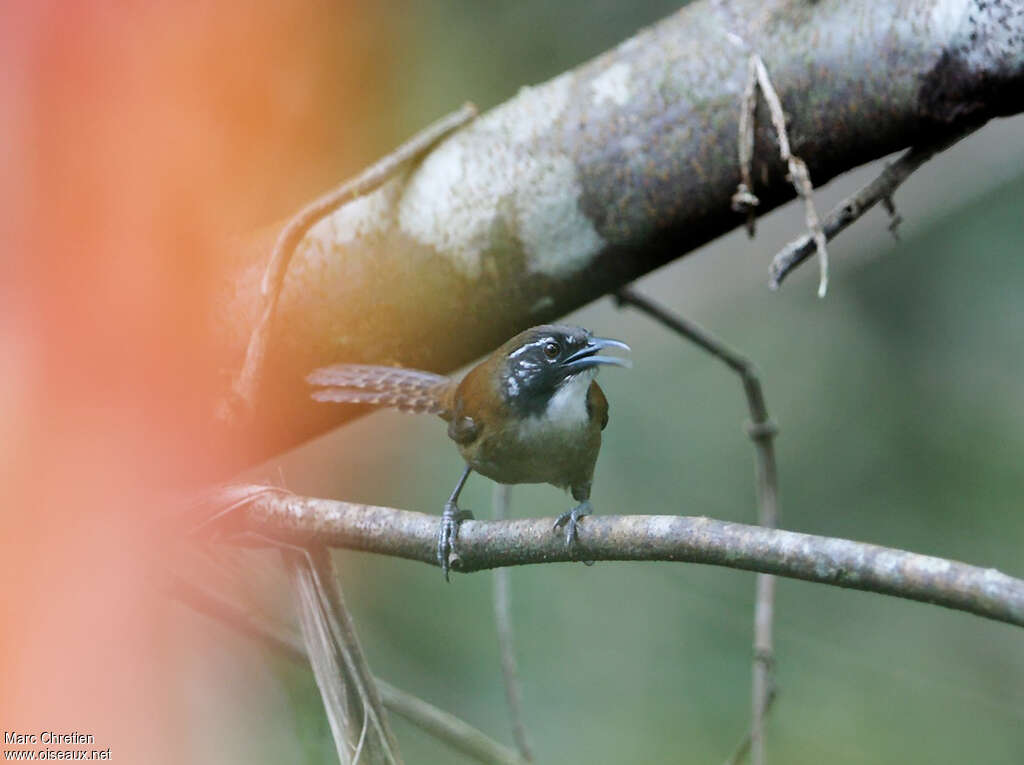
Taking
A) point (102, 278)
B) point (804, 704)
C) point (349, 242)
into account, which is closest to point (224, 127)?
point (102, 278)

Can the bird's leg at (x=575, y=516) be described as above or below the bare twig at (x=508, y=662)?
above

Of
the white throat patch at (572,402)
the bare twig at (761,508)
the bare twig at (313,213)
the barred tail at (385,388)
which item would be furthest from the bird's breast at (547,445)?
the bare twig at (313,213)

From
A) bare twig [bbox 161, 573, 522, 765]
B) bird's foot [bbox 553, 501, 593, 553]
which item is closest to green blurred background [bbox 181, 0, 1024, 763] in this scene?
bare twig [bbox 161, 573, 522, 765]

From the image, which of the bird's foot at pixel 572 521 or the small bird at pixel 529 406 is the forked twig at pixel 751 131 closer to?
the small bird at pixel 529 406

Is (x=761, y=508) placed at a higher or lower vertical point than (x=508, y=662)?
higher

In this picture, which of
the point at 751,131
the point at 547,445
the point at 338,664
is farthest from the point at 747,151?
the point at 338,664

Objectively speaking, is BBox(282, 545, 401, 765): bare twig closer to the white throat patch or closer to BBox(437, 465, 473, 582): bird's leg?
BBox(437, 465, 473, 582): bird's leg

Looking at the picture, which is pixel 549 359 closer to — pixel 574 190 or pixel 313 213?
pixel 574 190
